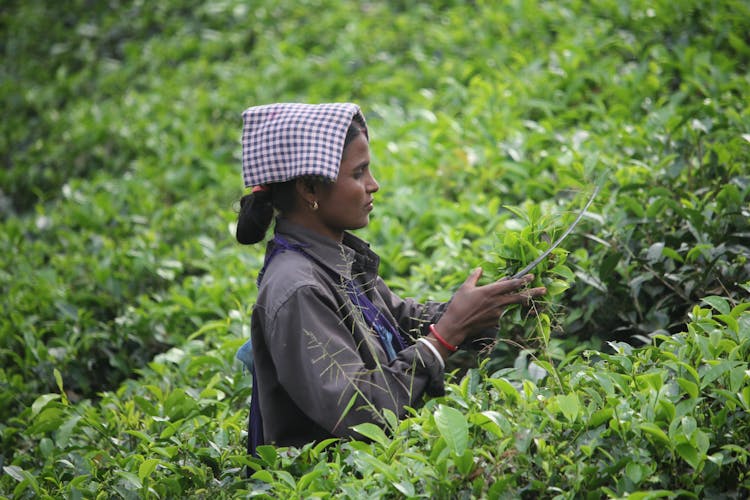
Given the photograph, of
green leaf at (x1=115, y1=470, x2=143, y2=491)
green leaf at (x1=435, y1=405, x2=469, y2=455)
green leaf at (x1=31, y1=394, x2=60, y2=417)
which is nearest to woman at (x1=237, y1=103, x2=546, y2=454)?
green leaf at (x1=435, y1=405, x2=469, y2=455)

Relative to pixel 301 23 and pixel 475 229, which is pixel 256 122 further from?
pixel 301 23

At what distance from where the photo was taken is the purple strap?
256 centimetres

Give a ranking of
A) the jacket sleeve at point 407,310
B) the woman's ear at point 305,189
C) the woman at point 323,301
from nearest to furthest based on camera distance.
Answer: the woman at point 323,301 → the woman's ear at point 305,189 → the jacket sleeve at point 407,310

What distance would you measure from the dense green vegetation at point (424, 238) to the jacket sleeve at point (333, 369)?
0.09 metres

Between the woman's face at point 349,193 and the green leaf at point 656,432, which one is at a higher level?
the woman's face at point 349,193

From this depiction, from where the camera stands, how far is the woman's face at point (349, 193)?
2549 millimetres

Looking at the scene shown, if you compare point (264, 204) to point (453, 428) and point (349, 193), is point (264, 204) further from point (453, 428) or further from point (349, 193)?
point (453, 428)

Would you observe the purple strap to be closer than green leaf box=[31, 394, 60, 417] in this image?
Yes

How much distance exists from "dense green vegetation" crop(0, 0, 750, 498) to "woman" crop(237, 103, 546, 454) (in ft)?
0.36

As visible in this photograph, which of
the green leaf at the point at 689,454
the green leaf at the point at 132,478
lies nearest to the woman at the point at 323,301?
the green leaf at the point at 132,478

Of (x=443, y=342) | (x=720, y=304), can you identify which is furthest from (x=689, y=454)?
(x=443, y=342)

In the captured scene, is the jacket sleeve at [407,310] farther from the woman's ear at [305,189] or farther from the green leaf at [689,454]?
the green leaf at [689,454]

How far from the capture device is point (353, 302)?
2.57m

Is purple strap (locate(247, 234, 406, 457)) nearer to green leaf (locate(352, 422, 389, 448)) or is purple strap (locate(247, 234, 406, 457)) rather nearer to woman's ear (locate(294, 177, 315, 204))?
woman's ear (locate(294, 177, 315, 204))
